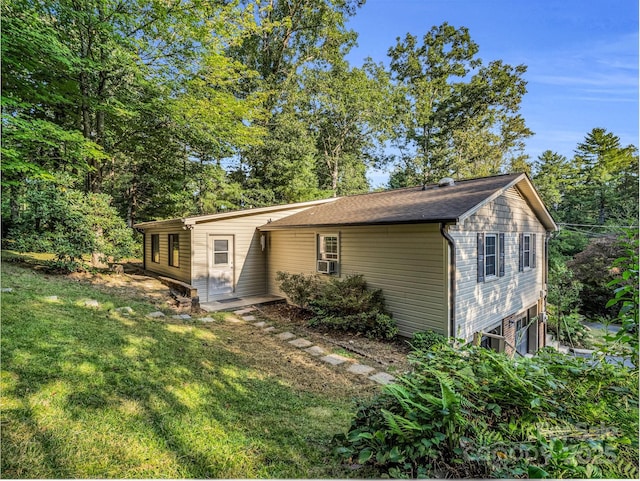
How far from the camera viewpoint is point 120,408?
266cm

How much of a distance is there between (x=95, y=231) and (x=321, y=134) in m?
16.1

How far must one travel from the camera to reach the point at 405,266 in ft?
22.6

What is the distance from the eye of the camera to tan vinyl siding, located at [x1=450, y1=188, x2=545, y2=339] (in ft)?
22.0

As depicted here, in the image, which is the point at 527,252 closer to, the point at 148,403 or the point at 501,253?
the point at 501,253

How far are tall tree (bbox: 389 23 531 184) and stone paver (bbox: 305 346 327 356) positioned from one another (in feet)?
65.9

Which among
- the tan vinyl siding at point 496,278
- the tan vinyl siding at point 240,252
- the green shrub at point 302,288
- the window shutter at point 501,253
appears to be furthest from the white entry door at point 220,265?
the window shutter at point 501,253

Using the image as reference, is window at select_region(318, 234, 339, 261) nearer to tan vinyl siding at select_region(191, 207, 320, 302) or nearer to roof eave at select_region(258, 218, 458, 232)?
roof eave at select_region(258, 218, 458, 232)

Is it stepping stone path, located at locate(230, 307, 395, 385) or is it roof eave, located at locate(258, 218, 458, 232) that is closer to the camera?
stepping stone path, located at locate(230, 307, 395, 385)

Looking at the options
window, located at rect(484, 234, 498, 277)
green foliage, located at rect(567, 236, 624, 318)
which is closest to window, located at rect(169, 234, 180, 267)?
window, located at rect(484, 234, 498, 277)

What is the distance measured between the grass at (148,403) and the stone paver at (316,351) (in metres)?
0.52

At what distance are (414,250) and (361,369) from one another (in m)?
2.89

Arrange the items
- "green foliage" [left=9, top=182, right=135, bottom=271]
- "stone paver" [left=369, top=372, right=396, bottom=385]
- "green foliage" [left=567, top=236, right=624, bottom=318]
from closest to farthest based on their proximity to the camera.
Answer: "stone paver" [left=369, top=372, right=396, bottom=385] < "green foliage" [left=9, top=182, right=135, bottom=271] < "green foliage" [left=567, top=236, right=624, bottom=318]

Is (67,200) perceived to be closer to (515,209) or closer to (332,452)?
(332,452)

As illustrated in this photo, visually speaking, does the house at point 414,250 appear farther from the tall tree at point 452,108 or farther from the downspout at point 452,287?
the tall tree at point 452,108
